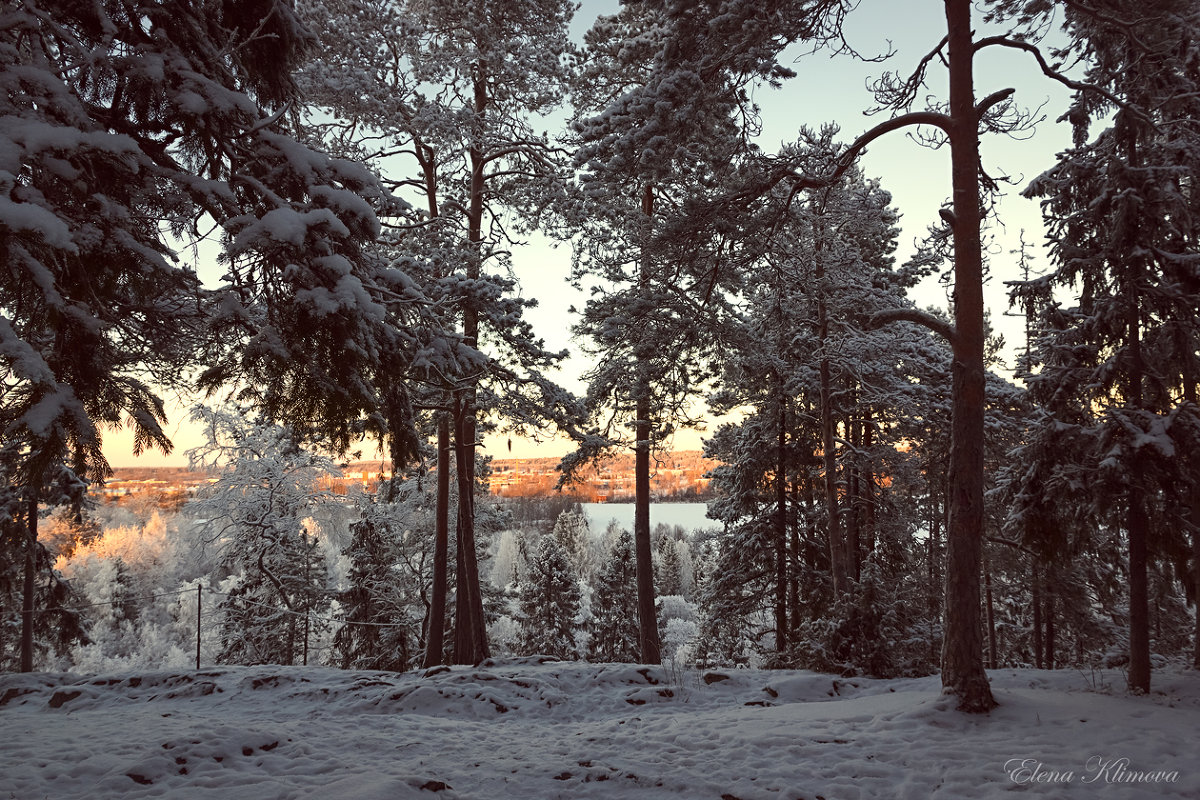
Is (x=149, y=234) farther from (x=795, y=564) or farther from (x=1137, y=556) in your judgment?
(x=795, y=564)

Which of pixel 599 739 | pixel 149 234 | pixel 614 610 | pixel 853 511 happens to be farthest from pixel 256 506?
pixel 614 610

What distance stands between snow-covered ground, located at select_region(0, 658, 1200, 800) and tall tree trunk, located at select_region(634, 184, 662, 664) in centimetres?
389

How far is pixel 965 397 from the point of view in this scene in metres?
6.43

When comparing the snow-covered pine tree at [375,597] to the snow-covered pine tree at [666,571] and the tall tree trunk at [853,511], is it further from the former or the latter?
the snow-covered pine tree at [666,571]

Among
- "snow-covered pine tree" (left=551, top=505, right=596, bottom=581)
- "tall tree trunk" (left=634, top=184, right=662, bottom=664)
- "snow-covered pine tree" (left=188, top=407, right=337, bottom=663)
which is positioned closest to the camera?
"tall tree trunk" (left=634, top=184, right=662, bottom=664)

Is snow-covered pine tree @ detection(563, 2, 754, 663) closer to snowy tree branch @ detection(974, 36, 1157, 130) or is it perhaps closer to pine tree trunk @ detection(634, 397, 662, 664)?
pine tree trunk @ detection(634, 397, 662, 664)

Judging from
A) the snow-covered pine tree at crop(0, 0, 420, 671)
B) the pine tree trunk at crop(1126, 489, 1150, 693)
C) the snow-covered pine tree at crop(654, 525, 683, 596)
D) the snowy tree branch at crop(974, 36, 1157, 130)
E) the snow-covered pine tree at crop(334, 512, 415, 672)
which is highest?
the snowy tree branch at crop(974, 36, 1157, 130)

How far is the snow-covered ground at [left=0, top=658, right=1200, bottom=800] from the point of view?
4.55 metres

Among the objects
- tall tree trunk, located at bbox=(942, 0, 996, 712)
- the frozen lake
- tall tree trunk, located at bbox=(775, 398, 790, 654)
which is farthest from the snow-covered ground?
the frozen lake

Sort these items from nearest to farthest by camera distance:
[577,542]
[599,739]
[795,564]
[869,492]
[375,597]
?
[599,739] < [869,492] < [795,564] < [375,597] < [577,542]

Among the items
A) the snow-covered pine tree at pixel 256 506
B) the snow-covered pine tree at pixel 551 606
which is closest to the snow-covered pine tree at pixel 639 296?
Result: the snow-covered pine tree at pixel 256 506

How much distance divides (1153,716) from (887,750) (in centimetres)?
284

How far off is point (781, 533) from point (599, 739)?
10.7 m

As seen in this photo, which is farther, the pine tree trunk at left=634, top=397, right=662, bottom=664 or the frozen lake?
the frozen lake
